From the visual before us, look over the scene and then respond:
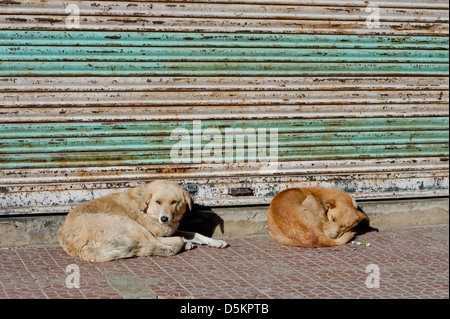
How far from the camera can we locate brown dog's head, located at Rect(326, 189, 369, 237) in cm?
847

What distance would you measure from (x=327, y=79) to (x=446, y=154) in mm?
2289

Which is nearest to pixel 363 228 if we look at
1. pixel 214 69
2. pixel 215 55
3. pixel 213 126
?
pixel 213 126

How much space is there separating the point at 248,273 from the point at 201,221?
1.94 m

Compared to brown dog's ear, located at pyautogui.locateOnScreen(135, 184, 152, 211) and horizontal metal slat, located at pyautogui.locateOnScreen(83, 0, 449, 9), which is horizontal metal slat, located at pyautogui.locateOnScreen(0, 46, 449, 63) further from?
brown dog's ear, located at pyautogui.locateOnScreen(135, 184, 152, 211)

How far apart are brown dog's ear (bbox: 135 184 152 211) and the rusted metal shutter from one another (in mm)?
499

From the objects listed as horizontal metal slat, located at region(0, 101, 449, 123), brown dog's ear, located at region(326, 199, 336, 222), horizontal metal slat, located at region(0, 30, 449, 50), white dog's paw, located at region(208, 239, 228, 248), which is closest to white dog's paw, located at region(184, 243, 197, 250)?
white dog's paw, located at region(208, 239, 228, 248)

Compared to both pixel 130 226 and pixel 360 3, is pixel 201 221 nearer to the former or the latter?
pixel 130 226

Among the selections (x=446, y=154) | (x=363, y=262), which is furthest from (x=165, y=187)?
(x=446, y=154)

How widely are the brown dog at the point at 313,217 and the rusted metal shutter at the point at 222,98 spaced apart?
1.72ft

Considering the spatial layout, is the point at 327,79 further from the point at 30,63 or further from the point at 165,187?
the point at 30,63

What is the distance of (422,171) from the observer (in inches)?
380

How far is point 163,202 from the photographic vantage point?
7.84 m

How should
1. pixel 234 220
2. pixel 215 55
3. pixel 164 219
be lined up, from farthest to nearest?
pixel 234 220
pixel 215 55
pixel 164 219

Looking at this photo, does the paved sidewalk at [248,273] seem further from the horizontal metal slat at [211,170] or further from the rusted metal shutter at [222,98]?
the rusted metal shutter at [222,98]
